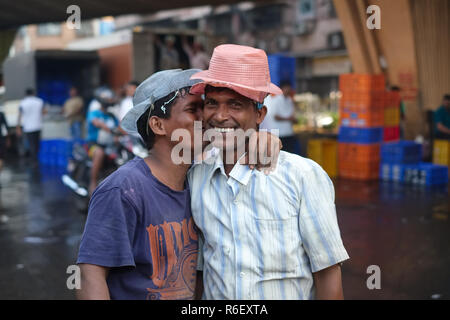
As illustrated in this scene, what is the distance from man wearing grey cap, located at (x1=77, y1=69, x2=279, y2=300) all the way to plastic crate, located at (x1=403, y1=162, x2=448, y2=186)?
9173mm

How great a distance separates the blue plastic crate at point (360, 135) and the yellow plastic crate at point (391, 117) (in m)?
0.34

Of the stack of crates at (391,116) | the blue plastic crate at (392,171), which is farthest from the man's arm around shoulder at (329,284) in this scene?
the stack of crates at (391,116)

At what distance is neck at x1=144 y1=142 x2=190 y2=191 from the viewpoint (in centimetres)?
212

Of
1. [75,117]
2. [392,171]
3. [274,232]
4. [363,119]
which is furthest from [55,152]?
[274,232]

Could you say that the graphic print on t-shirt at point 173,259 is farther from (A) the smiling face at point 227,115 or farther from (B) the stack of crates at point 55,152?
(B) the stack of crates at point 55,152

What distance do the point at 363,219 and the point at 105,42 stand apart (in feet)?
73.4

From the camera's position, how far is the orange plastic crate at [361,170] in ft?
37.3

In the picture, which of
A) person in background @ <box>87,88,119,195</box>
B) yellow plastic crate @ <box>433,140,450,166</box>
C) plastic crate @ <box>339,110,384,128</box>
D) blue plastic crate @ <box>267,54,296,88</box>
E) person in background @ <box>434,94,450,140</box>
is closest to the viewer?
person in background @ <box>87,88,119,195</box>

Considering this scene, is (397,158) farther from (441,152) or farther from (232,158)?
(232,158)

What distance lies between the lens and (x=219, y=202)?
6.72 ft

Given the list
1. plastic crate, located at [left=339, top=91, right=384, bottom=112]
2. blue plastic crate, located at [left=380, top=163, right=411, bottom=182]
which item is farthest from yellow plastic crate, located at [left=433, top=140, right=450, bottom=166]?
plastic crate, located at [left=339, top=91, right=384, bottom=112]

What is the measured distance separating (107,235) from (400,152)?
9.97 metres

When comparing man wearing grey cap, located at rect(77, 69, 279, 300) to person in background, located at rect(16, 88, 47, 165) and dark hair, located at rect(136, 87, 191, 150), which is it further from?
person in background, located at rect(16, 88, 47, 165)

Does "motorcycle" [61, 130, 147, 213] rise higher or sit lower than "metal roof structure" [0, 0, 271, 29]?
lower
